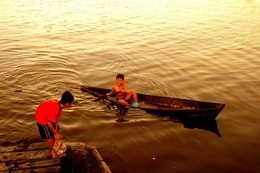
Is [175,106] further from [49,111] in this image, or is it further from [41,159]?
[41,159]

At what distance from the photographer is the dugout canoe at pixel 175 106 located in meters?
7.55

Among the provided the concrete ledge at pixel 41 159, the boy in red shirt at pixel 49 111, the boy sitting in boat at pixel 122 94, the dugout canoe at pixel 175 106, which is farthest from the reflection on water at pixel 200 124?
the boy in red shirt at pixel 49 111

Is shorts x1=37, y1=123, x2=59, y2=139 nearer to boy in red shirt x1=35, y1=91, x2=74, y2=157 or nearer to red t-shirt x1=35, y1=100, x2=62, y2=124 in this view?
boy in red shirt x1=35, y1=91, x2=74, y2=157

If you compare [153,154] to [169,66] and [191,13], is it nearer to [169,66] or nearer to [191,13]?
[169,66]

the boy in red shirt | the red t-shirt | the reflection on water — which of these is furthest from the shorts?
the reflection on water

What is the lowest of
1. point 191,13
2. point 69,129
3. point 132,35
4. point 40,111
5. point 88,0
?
Result: point 69,129

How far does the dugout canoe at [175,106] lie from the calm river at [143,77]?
0.38 m

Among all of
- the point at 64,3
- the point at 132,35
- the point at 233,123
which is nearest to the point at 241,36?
the point at 132,35

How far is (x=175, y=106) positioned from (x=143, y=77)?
10.8 feet

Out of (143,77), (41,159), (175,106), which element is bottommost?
(175,106)

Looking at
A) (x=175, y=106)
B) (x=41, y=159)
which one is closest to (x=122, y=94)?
(x=175, y=106)

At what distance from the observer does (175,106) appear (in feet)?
28.4

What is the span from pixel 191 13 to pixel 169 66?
16.4m

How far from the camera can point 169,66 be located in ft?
42.3
